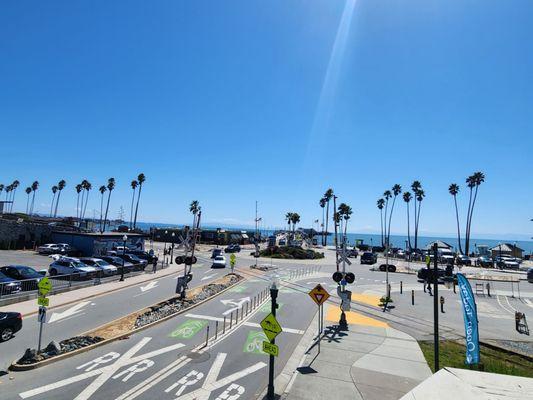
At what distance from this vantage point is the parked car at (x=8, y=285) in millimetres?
20875

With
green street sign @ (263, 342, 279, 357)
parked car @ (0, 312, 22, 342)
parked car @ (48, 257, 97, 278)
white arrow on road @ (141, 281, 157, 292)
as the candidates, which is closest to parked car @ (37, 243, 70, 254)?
parked car @ (48, 257, 97, 278)

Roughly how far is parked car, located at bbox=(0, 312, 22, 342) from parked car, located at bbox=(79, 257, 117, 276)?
17139 mm

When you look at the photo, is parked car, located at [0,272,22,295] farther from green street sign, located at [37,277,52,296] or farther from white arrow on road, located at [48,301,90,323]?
green street sign, located at [37,277,52,296]

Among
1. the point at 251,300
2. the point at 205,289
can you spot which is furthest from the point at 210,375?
the point at 205,289

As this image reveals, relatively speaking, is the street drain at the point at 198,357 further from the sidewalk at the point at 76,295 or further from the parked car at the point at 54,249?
the parked car at the point at 54,249

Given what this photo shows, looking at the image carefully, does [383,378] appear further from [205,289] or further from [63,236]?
[63,236]

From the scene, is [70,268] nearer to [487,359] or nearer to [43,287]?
[43,287]

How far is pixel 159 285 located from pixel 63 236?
106 feet

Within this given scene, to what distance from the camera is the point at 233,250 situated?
7394 centimetres

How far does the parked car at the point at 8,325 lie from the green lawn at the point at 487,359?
19.1m

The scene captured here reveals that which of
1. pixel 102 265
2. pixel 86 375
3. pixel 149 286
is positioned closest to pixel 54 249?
pixel 102 265

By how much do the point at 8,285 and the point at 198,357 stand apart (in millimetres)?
16061

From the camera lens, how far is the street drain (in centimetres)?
1344

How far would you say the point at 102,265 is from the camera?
3400 cm
